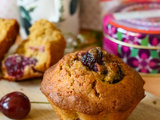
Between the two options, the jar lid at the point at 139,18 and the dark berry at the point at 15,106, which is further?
the jar lid at the point at 139,18

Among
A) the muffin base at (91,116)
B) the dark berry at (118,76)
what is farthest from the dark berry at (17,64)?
the dark berry at (118,76)

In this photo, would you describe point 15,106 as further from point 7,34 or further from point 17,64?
point 7,34

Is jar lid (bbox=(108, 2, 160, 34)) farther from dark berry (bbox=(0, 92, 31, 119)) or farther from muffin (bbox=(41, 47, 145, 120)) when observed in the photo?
dark berry (bbox=(0, 92, 31, 119))

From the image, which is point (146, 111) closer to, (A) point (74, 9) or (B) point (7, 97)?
(B) point (7, 97)

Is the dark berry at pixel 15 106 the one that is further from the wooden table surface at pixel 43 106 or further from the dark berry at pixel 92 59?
the dark berry at pixel 92 59

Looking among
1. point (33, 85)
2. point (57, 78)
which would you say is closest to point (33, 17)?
point (33, 85)

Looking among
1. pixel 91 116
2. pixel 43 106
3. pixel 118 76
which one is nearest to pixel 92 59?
pixel 118 76

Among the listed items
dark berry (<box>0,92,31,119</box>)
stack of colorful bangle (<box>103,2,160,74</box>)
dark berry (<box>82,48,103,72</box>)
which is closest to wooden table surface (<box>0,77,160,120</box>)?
dark berry (<box>0,92,31,119</box>)
